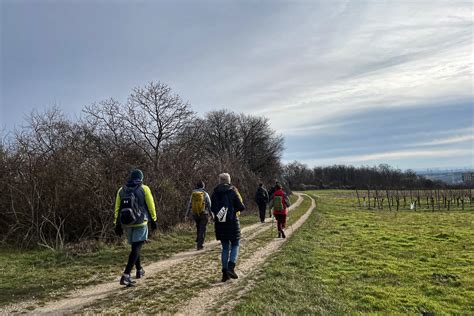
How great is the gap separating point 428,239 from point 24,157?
15.6 meters

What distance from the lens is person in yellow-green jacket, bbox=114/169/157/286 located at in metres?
6.60

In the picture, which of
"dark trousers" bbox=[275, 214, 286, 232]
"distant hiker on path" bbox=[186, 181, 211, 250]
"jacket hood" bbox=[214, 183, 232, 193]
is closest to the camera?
"jacket hood" bbox=[214, 183, 232, 193]

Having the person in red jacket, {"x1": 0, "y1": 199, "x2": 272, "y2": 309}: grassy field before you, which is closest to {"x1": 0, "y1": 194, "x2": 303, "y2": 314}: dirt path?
{"x1": 0, "y1": 199, "x2": 272, "y2": 309}: grassy field

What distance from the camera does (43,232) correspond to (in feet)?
38.5

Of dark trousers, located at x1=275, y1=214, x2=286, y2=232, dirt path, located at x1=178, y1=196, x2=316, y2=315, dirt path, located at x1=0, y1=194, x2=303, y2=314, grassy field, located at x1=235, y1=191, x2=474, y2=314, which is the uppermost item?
dark trousers, located at x1=275, y1=214, x2=286, y2=232

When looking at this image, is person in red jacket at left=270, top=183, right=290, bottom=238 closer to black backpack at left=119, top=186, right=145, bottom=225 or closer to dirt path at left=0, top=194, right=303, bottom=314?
dirt path at left=0, top=194, right=303, bottom=314

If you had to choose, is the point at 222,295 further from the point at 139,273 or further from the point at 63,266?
the point at 63,266

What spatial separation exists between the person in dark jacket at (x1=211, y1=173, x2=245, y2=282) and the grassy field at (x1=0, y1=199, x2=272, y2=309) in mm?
2582

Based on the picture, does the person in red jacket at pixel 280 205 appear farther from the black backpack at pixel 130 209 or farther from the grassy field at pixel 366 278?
the black backpack at pixel 130 209

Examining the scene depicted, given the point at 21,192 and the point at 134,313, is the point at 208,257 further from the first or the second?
the point at 21,192

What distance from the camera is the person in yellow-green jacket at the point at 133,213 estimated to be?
6.60m

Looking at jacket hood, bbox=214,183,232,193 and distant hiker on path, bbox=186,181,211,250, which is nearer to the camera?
jacket hood, bbox=214,183,232,193

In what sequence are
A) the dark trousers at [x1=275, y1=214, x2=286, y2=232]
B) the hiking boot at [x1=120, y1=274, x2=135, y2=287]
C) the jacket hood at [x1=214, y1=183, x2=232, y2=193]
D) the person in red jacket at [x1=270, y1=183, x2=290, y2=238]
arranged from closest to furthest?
the hiking boot at [x1=120, y1=274, x2=135, y2=287] → the jacket hood at [x1=214, y1=183, x2=232, y2=193] → the person in red jacket at [x1=270, y1=183, x2=290, y2=238] → the dark trousers at [x1=275, y1=214, x2=286, y2=232]

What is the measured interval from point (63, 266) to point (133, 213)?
145 inches
